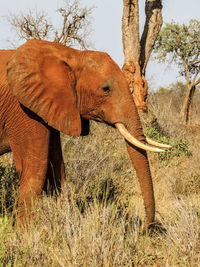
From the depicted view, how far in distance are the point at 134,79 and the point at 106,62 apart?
6.58 metres

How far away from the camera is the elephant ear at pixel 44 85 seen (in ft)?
11.6

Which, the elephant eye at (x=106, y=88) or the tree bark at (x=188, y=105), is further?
the tree bark at (x=188, y=105)

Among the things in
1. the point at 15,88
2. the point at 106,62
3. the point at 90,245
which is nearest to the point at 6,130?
the point at 15,88

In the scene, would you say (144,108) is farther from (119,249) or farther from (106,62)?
(119,249)

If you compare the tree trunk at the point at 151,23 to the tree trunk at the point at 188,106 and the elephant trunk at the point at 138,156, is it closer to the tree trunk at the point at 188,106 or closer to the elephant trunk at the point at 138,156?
the tree trunk at the point at 188,106

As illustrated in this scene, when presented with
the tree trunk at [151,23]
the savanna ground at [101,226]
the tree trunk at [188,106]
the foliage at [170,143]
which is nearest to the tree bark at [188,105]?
the tree trunk at [188,106]

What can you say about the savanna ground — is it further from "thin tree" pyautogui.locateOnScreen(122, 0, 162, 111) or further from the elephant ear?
"thin tree" pyautogui.locateOnScreen(122, 0, 162, 111)

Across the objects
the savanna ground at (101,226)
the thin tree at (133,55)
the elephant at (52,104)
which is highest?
the thin tree at (133,55)

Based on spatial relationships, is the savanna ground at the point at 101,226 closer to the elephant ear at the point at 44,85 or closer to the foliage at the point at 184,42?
the elephant ear at the point at 44,85

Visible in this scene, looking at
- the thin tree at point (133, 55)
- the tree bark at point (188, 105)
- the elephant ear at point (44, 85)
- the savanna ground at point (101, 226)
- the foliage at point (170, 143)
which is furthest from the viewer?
the tree bark at point (188, 105)

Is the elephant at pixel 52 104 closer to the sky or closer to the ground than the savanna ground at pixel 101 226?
closer to the sky

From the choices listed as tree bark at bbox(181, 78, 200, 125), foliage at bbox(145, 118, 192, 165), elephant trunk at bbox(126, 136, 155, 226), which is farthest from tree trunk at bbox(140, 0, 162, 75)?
elephant trunk at bbox(126, 136, 155, 226)

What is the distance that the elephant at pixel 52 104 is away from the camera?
3566 millimetres

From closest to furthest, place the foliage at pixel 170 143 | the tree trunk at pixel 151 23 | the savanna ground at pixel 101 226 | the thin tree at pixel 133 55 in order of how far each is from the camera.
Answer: the savanna ground at pixel 101 226 → the foliage at pixel 170 143 → the thin tree at pixel 133 55 → the tree trunk at pixel 151 23
